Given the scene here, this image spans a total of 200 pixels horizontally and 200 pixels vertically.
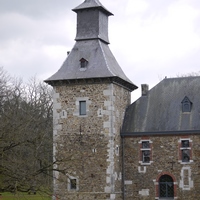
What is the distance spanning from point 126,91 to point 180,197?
22.9ft

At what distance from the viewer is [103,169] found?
29.1 meters

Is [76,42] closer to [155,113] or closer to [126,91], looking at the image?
[126,91]

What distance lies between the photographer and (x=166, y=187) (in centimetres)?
2917

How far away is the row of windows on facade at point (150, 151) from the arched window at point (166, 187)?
1158mm

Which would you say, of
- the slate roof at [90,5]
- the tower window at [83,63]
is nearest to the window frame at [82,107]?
the tower window at [83,63]

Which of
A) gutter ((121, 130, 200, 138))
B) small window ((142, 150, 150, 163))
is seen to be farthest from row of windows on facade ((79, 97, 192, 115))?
small window ((142, 150, 150, 163))

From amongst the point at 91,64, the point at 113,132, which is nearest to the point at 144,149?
the point at 113,132

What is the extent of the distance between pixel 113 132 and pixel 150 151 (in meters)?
2.17

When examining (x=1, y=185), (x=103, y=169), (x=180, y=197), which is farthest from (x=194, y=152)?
(x=1, y=185)

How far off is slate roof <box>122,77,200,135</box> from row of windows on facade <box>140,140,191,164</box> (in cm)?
63

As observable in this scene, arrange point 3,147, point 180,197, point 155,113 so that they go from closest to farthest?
1. point 3,147
2. point 180,197
3. point 155,113

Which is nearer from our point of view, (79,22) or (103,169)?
(103,169)

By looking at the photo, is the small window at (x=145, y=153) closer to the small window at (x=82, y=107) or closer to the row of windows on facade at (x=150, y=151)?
the row of windows on facade at (x=150, y=151)

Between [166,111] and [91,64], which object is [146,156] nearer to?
[166,111]
